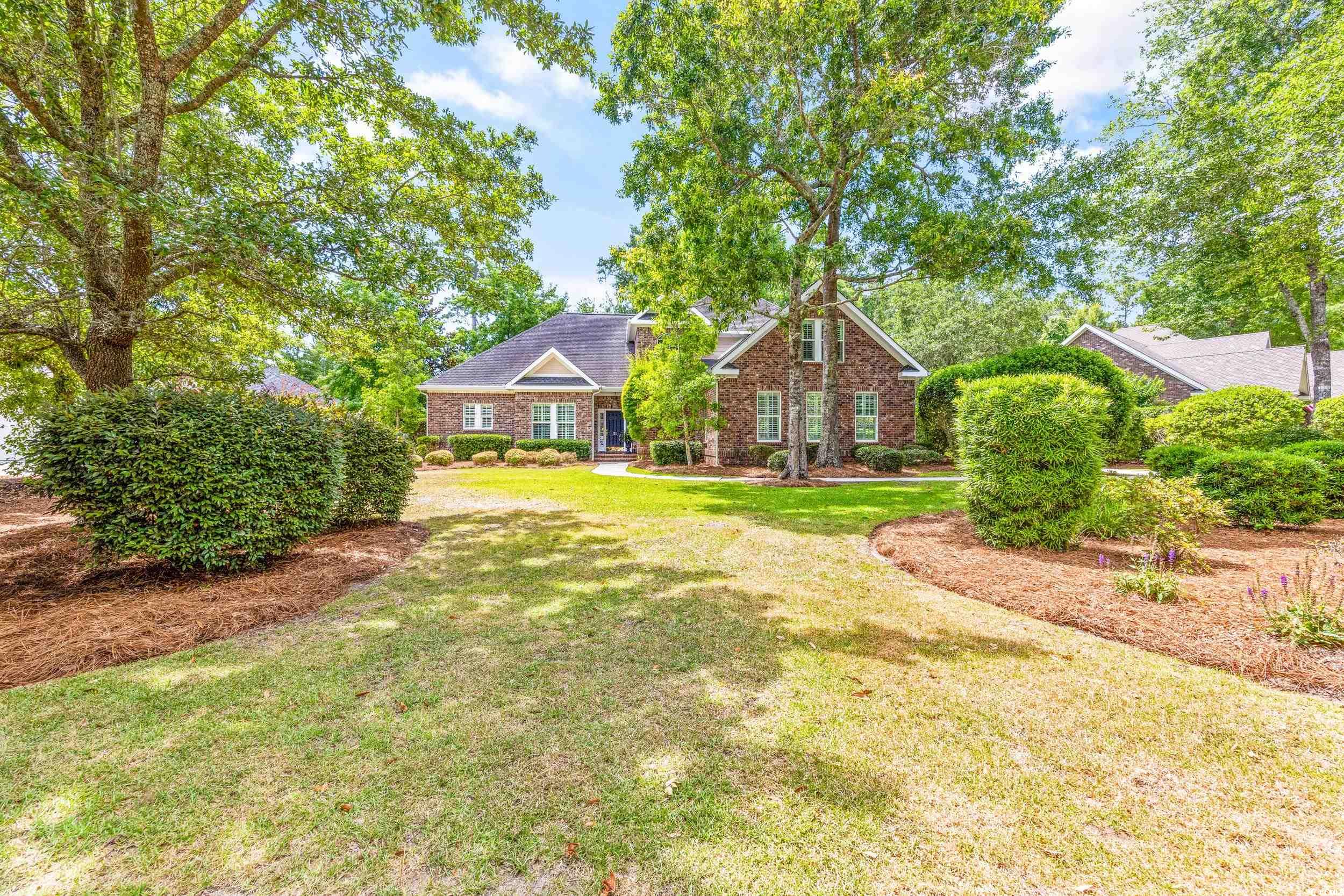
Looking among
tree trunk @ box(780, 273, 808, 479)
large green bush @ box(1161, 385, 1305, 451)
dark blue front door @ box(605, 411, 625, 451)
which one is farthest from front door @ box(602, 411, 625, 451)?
large green bush @ box(1161, 385, 1305, 451)

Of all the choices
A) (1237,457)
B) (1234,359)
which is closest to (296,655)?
(1237,457)

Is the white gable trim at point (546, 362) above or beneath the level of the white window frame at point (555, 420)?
above

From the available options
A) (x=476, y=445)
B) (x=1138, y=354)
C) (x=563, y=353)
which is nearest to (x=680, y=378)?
(x=563, y=353)

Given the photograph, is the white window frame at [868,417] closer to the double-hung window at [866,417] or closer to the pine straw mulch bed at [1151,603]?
the double-hung window at [866,417]

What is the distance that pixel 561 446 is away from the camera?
862 inches

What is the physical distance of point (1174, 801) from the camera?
86.6 inches

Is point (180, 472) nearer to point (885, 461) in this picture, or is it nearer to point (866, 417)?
point (885, 461)

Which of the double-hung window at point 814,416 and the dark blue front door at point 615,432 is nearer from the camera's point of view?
the double-hung window at point 814,416

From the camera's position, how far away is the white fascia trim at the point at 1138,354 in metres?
22.4

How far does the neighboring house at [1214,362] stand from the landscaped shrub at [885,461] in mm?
13241

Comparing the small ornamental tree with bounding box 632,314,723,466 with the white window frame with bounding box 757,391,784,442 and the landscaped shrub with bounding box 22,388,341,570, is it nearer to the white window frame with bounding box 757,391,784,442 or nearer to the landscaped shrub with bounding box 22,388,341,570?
the white window frame with bounding box 757,391,784,442

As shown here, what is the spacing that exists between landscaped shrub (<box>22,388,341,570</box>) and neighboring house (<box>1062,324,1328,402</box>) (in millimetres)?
29307

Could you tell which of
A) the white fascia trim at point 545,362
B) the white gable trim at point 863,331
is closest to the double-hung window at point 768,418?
the white gable trim at point 863,331

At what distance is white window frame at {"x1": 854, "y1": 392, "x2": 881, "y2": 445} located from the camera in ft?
63.1
